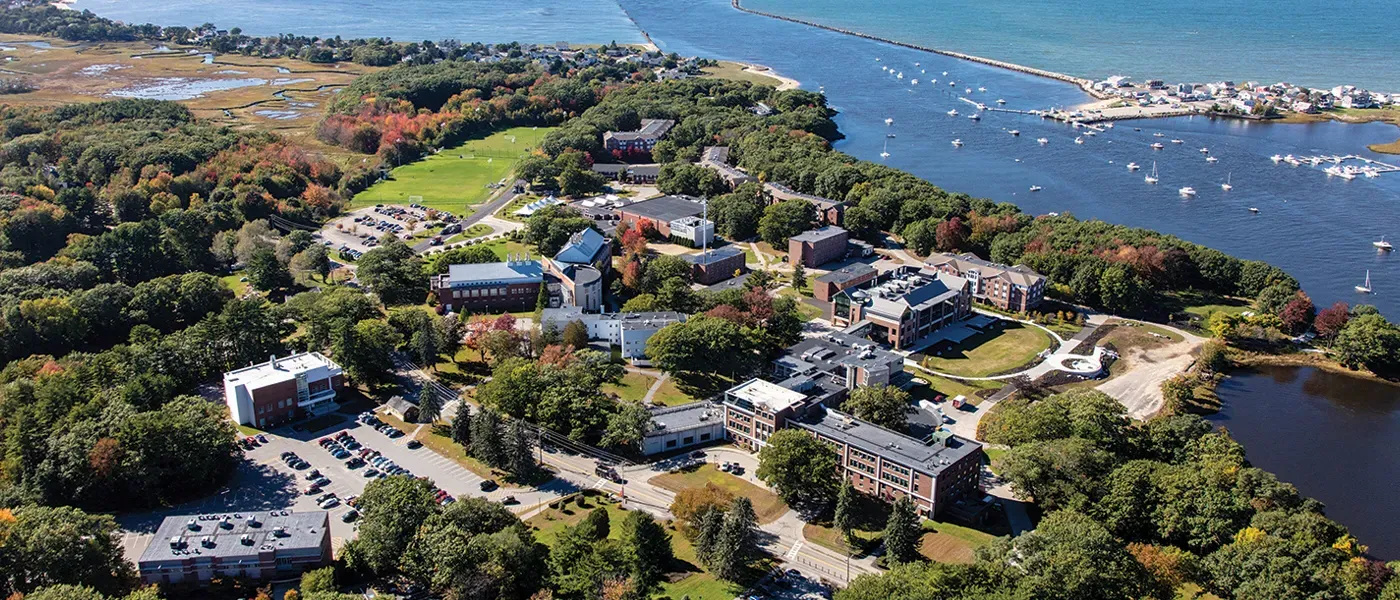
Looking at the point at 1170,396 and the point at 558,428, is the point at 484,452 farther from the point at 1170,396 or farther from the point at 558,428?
the point at 1170,396

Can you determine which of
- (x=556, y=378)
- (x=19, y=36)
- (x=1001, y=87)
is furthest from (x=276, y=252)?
(x=19, y=36)

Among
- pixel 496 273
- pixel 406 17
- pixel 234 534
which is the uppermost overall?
pixel 406 17

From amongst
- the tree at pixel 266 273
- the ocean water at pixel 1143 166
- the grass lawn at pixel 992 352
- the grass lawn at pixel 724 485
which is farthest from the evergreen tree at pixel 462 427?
the ocean water at pixel 1143 166

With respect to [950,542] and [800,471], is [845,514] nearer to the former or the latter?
[800,471]

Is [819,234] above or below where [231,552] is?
above

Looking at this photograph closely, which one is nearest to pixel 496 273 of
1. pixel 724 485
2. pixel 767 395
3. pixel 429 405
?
pixel 429 405

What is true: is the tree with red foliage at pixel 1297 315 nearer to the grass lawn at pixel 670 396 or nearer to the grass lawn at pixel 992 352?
the grass lawn at pixel 992 352

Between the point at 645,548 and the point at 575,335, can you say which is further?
the point at 575,335
